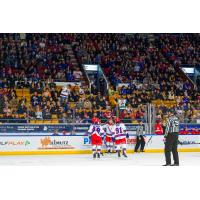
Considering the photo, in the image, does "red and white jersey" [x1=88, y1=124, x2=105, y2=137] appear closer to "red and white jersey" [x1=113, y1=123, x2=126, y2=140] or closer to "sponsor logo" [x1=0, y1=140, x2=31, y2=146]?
"red and white jersey" [x1=113, y1=123, x2=126, y2=140]

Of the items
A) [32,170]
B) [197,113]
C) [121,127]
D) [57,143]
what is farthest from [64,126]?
[32,170]

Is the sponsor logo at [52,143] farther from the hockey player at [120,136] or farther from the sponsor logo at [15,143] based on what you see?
the hockey player at [120,136]

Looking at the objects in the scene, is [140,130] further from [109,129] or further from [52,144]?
[52,144]

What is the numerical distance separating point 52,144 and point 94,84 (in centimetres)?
666

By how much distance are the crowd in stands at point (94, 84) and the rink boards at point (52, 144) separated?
0.70 metres

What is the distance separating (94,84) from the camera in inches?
1022

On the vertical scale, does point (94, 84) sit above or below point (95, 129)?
above

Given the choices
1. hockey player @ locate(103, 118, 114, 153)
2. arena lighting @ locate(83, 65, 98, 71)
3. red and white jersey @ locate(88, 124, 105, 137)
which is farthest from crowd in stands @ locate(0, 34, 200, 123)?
red and white jersey @ locate(88, 124, 105, 137)

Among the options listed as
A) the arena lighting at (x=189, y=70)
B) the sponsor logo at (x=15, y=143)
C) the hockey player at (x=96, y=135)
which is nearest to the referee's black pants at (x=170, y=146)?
the hockey player at (x=96, y=135)

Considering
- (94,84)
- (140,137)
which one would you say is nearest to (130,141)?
(140,137)

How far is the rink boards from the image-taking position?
19.5m

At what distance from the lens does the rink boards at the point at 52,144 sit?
767 inches

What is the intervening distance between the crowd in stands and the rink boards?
0.70 meters

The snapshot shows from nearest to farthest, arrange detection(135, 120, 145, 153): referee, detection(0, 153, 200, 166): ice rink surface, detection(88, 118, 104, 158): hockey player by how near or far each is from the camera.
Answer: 1. detection(0, 153, 200, 166): ice rink surface
2. detection(88, 118, 104, 158): hockey player
3. detection(135, 120, 145, 153): referee
